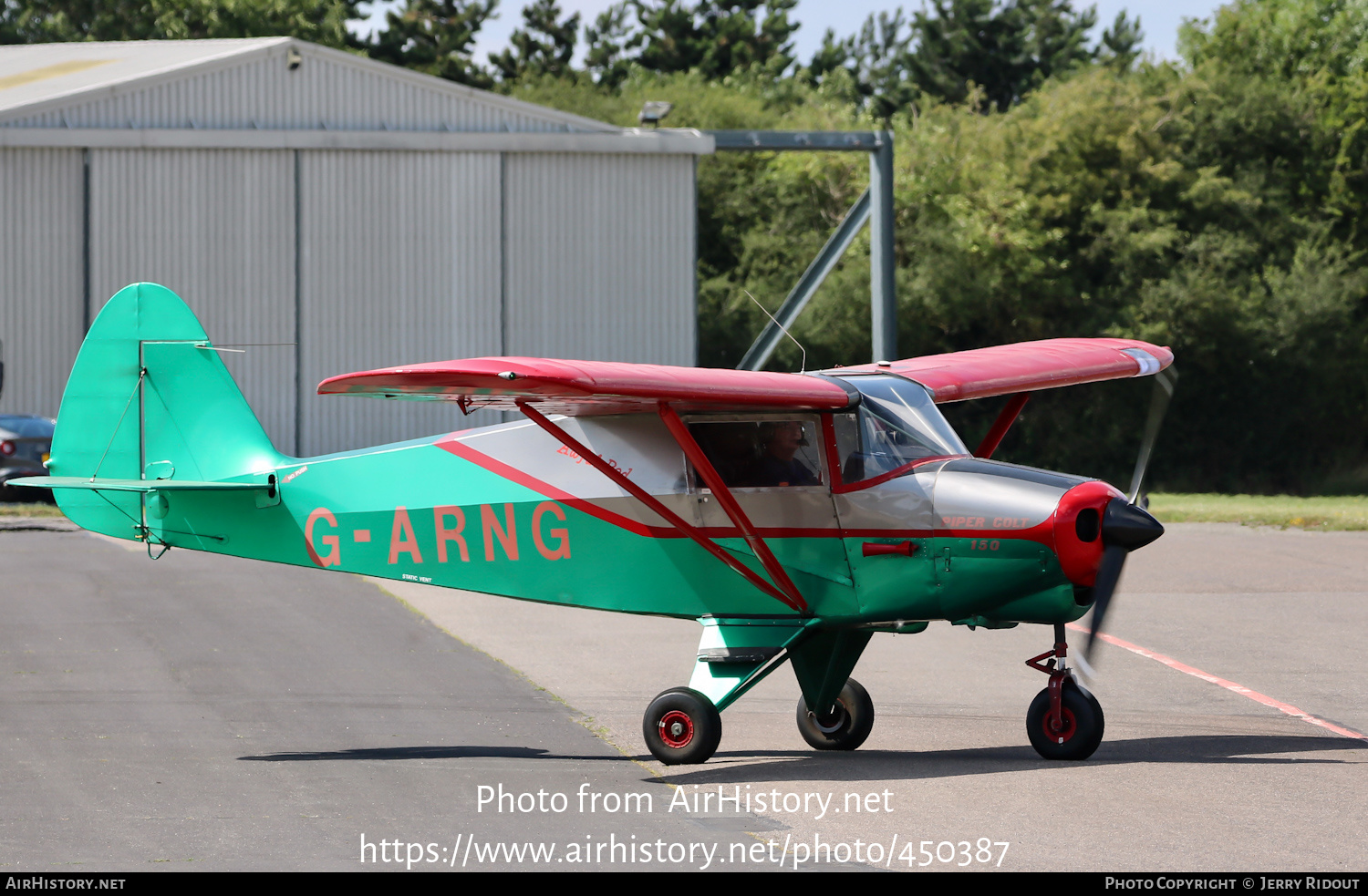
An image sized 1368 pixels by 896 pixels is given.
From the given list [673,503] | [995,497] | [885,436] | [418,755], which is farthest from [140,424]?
[995,497]

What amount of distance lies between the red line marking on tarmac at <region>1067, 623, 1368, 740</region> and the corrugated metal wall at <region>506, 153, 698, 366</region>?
1718 cm

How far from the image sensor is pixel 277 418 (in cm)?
3028

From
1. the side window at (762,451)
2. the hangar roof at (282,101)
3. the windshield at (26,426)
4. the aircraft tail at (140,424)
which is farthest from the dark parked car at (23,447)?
the side window at (762,451)

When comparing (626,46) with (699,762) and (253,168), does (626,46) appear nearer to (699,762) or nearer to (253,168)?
(253,168)

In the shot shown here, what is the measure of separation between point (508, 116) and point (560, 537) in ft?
74.5

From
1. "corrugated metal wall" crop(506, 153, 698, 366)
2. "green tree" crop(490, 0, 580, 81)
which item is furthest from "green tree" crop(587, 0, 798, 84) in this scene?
"corrugated metal wall" crop(506, 153, 698, 366)

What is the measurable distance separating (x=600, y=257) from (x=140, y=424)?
69.7 ft

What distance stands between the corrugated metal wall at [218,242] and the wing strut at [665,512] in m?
21.6

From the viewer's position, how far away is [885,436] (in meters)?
9.45

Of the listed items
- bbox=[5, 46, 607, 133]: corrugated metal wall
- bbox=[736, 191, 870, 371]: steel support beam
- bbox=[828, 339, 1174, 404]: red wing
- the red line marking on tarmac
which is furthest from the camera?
bbox=[5, 46, 607, 133]: corrugated metal wall

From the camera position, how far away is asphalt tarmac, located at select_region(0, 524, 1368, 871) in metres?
7.25

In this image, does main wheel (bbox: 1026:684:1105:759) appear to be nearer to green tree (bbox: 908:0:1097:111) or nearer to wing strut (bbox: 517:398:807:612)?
wing strut (bbox: 517:398:807:612)

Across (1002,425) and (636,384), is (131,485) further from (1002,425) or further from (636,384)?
(1002,425)
